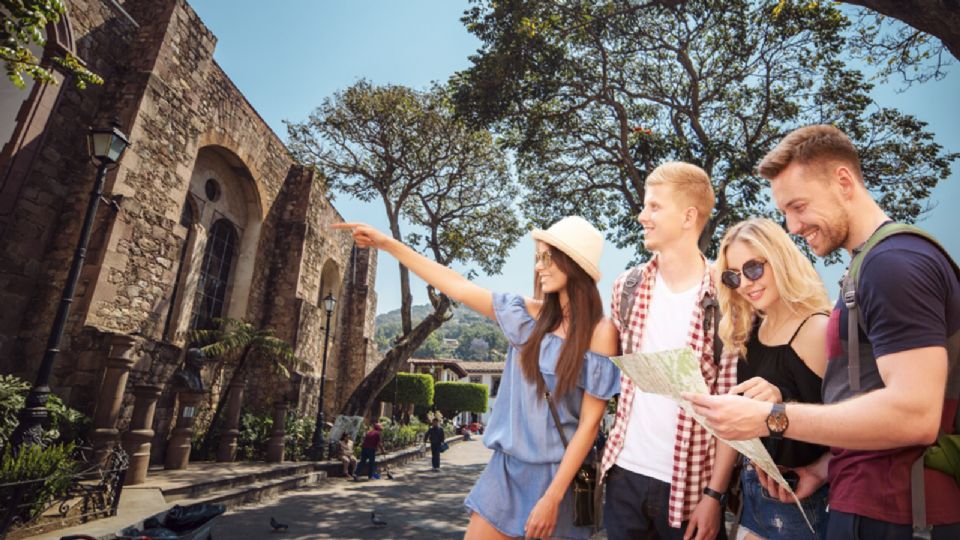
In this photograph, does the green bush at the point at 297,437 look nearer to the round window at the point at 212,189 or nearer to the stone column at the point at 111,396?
the stone column at the point at 111,396

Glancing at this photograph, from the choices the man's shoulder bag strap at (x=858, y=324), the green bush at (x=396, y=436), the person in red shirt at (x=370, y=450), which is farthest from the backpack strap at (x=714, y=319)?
the green bush at (x=396, y=436)

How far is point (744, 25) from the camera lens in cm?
1080

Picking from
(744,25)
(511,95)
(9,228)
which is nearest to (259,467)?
(9,228)

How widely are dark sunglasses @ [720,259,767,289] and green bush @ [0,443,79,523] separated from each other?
601cm

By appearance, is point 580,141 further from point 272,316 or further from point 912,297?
point 912,297

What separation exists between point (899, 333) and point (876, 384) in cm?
23

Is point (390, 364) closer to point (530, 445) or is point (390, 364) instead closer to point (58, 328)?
point (58, 328)

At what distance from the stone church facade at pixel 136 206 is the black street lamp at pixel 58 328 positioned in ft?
8.03

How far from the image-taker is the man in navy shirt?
1111 mm

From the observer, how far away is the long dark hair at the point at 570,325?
2.14m

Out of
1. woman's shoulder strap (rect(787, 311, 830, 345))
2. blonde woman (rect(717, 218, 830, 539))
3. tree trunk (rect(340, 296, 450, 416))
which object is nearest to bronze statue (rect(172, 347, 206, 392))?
tree trunk (rect(340, 296, 450, 416))

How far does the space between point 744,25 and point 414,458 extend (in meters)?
18.8

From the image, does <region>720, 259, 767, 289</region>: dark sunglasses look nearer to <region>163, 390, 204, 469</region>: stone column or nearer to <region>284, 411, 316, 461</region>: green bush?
<region>163, 390, 204, 469</region>: stone column

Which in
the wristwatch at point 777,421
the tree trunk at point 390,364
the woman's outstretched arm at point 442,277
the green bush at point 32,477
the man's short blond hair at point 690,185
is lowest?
the green bush at point 32,477
